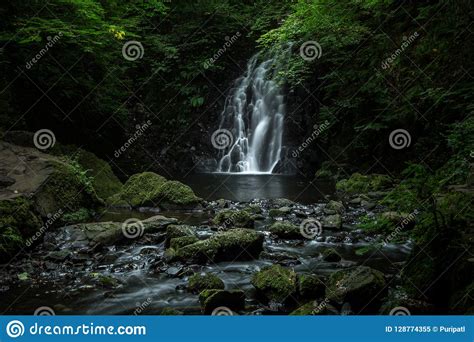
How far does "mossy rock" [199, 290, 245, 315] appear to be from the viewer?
423 centimetres

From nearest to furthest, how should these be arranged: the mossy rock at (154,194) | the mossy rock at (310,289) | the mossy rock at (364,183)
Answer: the mossy rock at (310,289), the mossy rock at (154,194), the mossy rock at (364,183)

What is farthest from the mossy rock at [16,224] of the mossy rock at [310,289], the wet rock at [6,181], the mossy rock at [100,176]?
the mossy rock at [310,289]

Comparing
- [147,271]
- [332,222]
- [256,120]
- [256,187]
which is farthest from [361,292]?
[256,120]

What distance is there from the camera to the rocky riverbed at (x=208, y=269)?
439 centimetres

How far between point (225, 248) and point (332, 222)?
269cm

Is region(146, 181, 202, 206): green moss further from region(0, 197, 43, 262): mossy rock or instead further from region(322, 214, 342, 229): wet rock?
region(322, 214, 342, 229): wet rock

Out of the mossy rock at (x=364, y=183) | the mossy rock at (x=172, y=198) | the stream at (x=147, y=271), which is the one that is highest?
the mossy rock at (x=364, y=183)

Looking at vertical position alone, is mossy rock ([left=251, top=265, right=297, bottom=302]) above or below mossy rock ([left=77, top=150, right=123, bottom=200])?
below

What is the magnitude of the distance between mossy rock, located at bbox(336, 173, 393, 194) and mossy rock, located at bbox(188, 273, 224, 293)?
7.46 meters

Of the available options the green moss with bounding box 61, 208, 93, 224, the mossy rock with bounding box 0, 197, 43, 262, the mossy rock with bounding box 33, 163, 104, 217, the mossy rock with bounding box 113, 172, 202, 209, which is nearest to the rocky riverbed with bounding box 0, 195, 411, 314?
the mossy rock with bounding box 0, 197, 43, 262

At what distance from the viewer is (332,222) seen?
7.84 metres

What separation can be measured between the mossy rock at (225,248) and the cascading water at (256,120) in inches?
425

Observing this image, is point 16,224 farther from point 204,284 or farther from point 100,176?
point 100,176

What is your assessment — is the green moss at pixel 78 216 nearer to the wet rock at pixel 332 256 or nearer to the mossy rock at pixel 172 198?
the mossy rock at pixel 172 198
